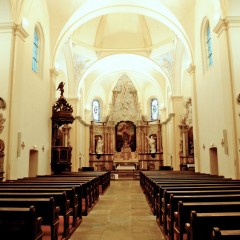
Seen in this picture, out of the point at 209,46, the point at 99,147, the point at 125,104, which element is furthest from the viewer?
the point at 125,104

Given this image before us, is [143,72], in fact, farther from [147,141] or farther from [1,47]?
[1,47]

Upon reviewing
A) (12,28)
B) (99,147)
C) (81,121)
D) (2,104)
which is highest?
(12,28)

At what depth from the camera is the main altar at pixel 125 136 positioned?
26.3 metres

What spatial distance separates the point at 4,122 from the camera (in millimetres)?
9516

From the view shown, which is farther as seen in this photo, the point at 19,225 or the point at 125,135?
the point at 125,135

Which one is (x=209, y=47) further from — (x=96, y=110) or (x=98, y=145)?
(x=96, y=110)

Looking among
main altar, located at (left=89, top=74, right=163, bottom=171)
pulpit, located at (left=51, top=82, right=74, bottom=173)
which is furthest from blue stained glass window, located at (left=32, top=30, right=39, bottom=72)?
main altar, located at (left=89, top=74, right=163, bottom=171)

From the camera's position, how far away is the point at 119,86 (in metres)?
28.0

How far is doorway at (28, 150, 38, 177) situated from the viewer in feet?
40.3

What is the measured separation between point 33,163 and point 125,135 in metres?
16.3

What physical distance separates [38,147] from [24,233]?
9.82m

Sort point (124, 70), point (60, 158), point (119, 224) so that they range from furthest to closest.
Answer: point (124, 70), point (60, 158), point (119, 224)

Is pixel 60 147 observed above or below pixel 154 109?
below

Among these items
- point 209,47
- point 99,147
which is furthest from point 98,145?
point 209,47
